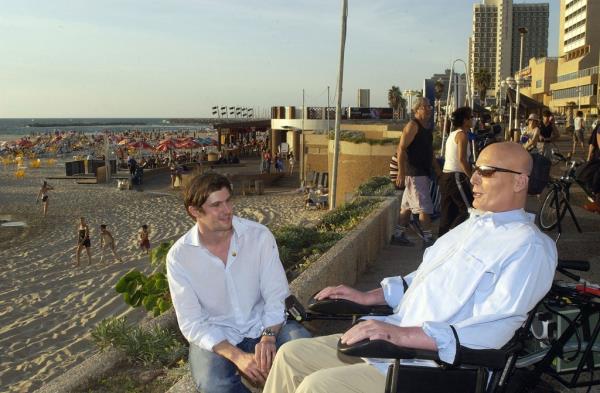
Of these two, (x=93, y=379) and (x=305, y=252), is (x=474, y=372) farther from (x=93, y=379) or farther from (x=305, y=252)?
(x=305, y=252)

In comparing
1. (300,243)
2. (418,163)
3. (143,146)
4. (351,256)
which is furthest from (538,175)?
(143,146)

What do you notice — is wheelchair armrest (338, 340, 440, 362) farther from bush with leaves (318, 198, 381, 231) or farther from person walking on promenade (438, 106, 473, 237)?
bush with leaves (318, 198, 381, 231)

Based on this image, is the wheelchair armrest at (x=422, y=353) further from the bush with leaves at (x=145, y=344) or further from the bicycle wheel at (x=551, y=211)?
the bicycle wheel at (x=551, y=211)

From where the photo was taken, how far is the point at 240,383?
283cm

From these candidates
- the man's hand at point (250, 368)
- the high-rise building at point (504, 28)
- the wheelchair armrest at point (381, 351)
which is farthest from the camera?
the high-rise building at point (504, 28)

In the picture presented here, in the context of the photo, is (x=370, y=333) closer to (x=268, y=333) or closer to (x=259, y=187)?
(x=268, y=333)

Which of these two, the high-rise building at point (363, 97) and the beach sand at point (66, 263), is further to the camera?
the high-rise building at point (363, 97)

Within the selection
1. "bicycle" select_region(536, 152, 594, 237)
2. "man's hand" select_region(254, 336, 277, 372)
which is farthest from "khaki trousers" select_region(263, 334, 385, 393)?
"bicycle" select_region(536, 152, 594, 237)

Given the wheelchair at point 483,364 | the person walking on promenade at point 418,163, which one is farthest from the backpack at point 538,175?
the person walking on promenade at point 418,163

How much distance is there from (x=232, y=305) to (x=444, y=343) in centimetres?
120

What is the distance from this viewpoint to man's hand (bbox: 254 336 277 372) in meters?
2.70

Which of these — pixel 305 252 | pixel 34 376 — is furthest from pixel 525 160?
pixel 34 376

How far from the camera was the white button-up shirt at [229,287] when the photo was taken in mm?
2889

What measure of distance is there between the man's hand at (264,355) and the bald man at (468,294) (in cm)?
12
